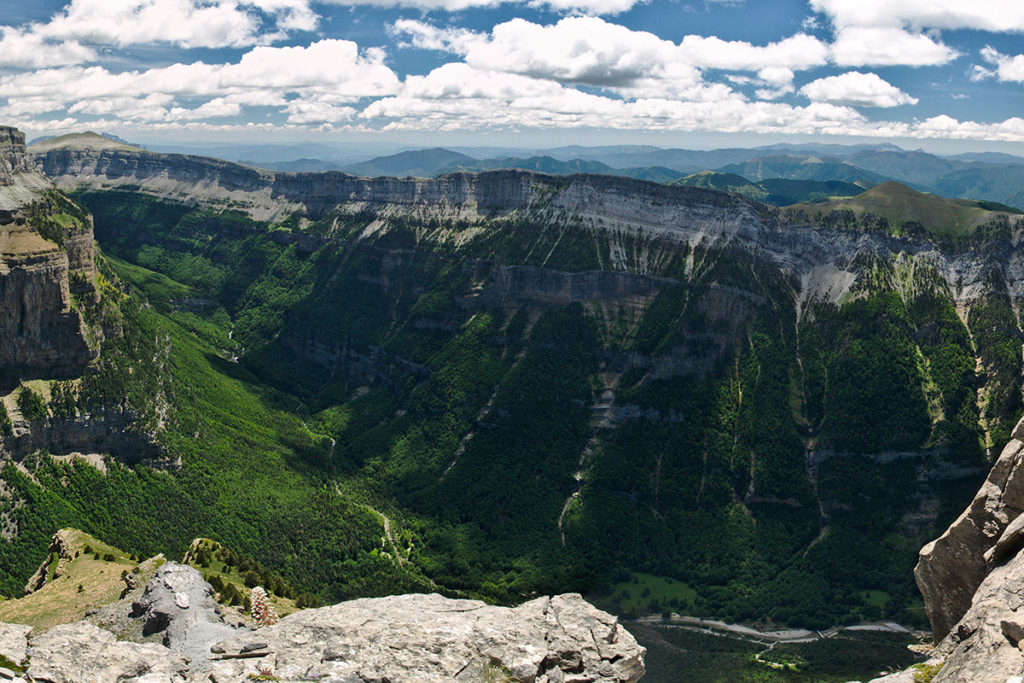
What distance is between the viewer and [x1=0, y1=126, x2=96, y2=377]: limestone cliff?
146750 millimetres

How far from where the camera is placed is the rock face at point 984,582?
32594 millimetres

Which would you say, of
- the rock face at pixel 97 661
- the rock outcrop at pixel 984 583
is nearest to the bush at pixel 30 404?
the rock face at pixel 97 661

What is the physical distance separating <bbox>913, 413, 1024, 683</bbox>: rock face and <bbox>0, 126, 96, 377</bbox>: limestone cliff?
Answer: 159871mm

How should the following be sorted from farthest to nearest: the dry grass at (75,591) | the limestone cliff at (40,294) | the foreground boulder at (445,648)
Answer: the limestone cliff at (40,294)
the dry grass at (75,591)
the foreground boulder at (445,648)

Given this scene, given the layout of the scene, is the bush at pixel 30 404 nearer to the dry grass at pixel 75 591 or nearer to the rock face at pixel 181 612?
the dry grass at pixel 75 591

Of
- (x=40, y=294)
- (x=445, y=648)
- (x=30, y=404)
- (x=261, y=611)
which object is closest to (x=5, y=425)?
(x=30, y=404)

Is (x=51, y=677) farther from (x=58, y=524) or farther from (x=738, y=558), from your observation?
(x=738, y=558)

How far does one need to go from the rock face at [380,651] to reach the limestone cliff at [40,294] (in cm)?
10927

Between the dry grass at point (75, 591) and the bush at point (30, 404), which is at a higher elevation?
the bush at point (30, 404)

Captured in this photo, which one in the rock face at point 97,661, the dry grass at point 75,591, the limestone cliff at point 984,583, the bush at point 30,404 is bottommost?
the dry grass at point 75,591

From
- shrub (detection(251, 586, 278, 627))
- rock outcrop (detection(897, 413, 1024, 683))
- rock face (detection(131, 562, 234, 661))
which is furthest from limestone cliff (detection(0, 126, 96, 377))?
rock outcrop (detection(897, 413, 1024, 683))

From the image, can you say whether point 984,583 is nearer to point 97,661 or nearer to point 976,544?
point 976,544

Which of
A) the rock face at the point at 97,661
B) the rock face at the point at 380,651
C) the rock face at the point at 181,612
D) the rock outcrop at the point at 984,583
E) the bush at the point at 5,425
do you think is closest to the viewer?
the rock outcrop at the point at 984,583

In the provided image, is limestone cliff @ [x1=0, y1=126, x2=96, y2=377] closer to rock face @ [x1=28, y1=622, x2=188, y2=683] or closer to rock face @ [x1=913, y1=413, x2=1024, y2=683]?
rock face @ [x1=28, y1=622, x2=188, y2=683]
